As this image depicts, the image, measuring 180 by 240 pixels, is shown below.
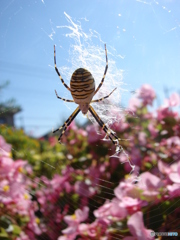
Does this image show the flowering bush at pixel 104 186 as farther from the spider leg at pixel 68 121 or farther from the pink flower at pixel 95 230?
the spider leg at pixel 68 121

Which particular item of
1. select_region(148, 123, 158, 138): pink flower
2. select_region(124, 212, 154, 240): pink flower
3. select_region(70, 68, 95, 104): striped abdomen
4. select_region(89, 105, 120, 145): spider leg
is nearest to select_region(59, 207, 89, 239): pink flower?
select_region(124, 212, 154, 240): pink flower

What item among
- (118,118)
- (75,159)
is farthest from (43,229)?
(118,118)

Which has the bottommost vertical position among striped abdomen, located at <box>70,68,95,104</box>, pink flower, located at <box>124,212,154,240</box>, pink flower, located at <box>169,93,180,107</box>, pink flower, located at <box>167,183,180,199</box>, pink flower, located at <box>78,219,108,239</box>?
pink flower, located at <box>124,212,154,240</box>

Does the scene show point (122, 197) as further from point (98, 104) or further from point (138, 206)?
point (98, 104)

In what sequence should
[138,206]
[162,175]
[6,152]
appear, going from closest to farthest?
[138,206] → [162,175] → [6,152]

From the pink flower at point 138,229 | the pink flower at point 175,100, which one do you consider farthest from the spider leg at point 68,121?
the pink flower at point 138,229

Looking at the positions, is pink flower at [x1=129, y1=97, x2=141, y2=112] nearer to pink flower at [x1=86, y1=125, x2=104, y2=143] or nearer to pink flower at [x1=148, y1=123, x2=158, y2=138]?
pink flower at [x1=148, y1=123, x2=158, y2=138]

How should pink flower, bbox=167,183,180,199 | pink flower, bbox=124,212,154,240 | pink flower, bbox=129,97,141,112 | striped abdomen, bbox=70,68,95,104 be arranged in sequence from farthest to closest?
1. pink flower, bbox=129,97,141,112
2. striped abdomen, bbox=70,68,95,104
3. pink flower, bbox=167,183,180,199
4. pink flower, bbox=124,212,154,240
